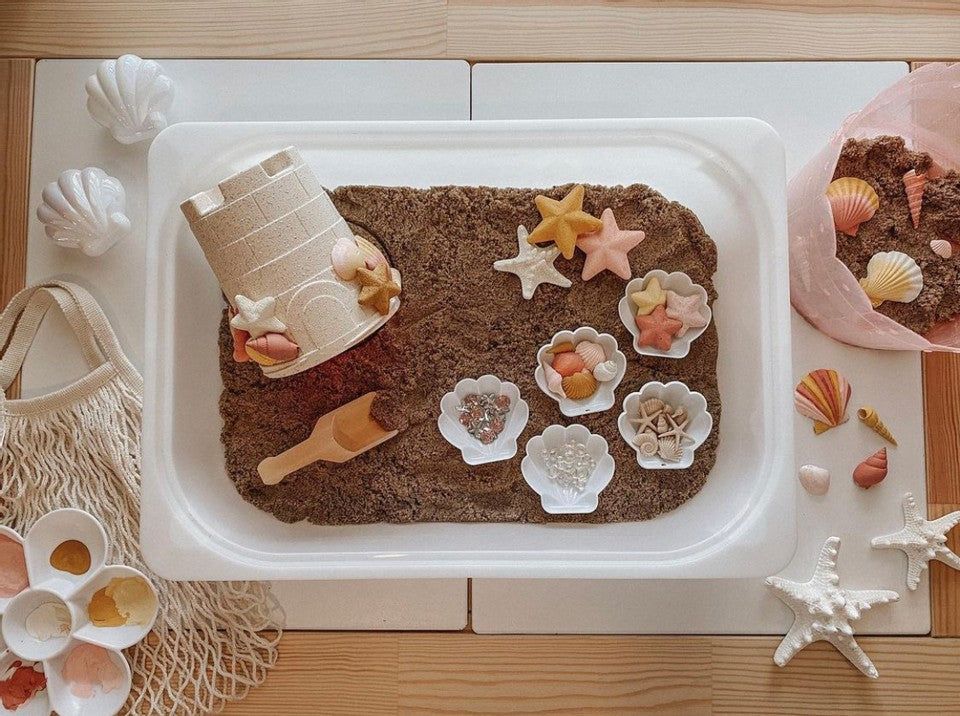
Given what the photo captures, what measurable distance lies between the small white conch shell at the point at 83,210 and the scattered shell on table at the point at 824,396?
3.13ft

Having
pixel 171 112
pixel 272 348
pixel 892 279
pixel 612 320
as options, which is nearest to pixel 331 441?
pixel 272 348

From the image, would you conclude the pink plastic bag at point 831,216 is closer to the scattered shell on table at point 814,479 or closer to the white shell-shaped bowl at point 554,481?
the scattered shell on table at point 814,479

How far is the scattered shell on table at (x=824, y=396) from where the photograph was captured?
102 centimetres

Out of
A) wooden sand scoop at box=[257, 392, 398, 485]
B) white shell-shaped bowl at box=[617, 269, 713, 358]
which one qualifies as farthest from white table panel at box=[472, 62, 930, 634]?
wooden sand scoop at box=[257, 392, 398, 485]

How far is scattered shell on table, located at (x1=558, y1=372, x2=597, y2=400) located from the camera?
3.17ft

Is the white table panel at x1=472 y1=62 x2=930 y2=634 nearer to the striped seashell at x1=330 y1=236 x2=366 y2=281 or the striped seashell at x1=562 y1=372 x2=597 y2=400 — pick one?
the striped seashell at x1=562 y1=372 x2=597 y2=400

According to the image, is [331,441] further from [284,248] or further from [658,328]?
[658,328]

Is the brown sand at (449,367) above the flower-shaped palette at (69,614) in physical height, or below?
above

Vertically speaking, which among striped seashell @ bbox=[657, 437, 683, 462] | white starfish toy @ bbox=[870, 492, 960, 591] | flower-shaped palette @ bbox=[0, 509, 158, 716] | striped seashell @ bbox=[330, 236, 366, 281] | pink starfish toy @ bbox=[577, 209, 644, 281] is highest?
pink starfish toy @ bbox=[577, 209, 644, 281]

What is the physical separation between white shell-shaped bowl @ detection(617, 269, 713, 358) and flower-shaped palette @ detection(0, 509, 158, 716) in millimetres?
717

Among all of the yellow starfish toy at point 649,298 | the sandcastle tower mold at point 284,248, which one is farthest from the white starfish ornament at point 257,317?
the yellow starfish toy at point 649,298

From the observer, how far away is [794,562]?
3.38 feet

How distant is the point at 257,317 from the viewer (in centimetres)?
88

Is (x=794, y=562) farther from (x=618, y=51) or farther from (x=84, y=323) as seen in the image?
(x=84, y=323)
